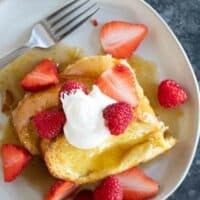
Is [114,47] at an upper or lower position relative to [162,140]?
upper

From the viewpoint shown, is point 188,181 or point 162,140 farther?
point 188,181

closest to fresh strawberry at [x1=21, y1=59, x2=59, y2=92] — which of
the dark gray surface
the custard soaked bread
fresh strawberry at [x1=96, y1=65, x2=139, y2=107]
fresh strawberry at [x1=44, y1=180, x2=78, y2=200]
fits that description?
the custard soaked bread

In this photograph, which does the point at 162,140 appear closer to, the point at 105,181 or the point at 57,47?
the point at 105,181

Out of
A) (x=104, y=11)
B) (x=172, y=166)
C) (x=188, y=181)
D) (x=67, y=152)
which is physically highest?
(x=104, y=11)

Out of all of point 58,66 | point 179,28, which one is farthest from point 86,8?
point 179,28

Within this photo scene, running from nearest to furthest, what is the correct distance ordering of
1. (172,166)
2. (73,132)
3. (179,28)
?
(73,132) → (172,166) → (179,28)

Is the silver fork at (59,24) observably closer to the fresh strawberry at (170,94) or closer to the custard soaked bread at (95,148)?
the custard soaked bread at (95,148)
